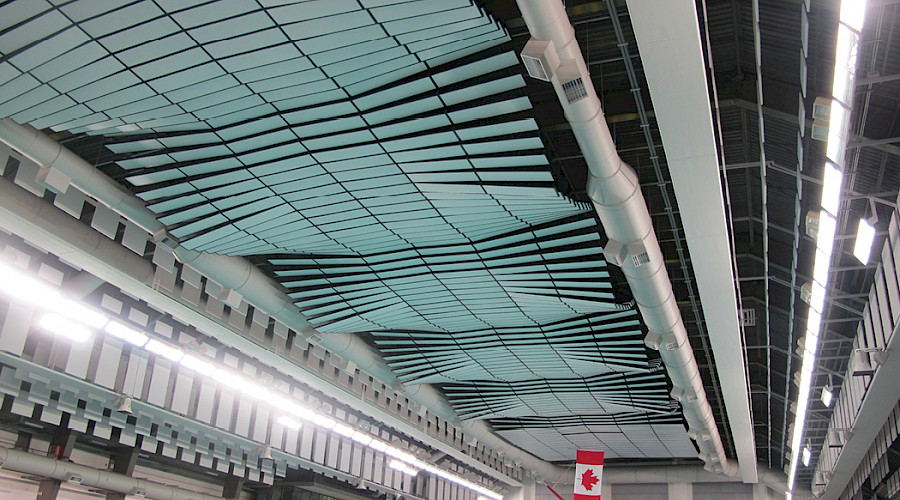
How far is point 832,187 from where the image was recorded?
10242 millimetres

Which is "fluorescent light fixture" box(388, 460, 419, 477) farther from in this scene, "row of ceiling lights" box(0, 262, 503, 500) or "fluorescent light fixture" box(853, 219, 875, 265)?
"fluorescent light fixture" box(853, 219, 875, 265)

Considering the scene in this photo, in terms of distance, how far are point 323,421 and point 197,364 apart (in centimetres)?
763

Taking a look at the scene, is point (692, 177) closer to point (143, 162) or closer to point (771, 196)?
point (771, 196)

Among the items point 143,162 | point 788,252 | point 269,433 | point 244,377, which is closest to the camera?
point 143,162

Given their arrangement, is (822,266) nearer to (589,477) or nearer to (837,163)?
(837,163)

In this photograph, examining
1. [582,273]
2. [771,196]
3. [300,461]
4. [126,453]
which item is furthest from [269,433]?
[771,196]

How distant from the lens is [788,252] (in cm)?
1819

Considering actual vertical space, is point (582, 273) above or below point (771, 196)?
below

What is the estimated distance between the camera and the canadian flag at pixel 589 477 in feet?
82.2

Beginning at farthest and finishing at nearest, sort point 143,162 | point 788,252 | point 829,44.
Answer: point 788,252, point 143,162, point 829,44

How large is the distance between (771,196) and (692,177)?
4.80m

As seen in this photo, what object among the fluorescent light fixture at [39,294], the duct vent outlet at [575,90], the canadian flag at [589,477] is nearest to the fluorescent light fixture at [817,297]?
the duct vent outlet at [575,90]

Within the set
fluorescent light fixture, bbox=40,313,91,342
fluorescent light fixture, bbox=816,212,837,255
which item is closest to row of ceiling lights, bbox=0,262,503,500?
fluorescent light fixture, bbox=40,313,91,342

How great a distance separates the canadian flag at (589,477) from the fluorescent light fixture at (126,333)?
1502 centimetres
